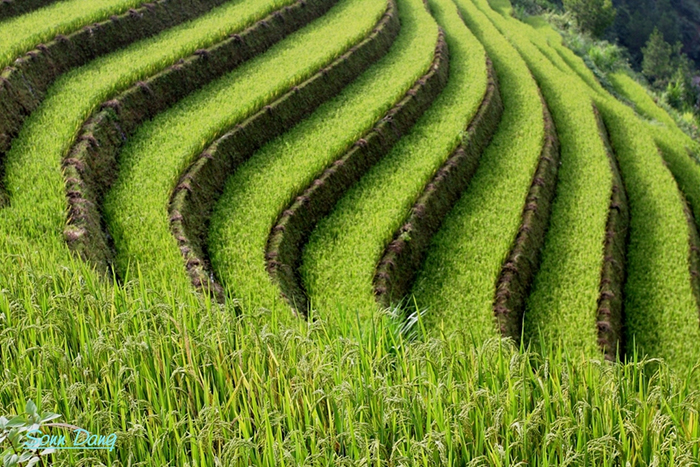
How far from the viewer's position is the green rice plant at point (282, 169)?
7.98 m

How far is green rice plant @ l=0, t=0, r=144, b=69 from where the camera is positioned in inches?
453

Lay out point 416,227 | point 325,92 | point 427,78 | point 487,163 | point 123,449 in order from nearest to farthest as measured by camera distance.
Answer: point 123,449, point 416,227, point 487,163, point 325,92, point 427,78

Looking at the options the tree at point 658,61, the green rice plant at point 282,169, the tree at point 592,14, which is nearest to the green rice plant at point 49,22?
the green rice plant at point 282,169

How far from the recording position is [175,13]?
1559 cm

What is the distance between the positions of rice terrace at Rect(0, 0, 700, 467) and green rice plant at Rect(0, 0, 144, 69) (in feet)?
0.27

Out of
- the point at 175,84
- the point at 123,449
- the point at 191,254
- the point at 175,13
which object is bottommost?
the point at 191,254

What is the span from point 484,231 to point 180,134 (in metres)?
5.22

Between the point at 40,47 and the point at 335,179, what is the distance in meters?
5.87

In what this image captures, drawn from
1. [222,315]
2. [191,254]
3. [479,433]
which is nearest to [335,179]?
[191,254]

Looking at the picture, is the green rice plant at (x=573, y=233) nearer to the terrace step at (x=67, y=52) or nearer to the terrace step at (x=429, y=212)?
the terrace step at (x=429, y=212)

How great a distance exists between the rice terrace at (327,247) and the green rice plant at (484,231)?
52mm

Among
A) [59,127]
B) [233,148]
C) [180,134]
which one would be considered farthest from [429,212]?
[59,127]

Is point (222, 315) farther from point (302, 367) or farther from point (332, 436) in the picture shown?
point (332, 436)

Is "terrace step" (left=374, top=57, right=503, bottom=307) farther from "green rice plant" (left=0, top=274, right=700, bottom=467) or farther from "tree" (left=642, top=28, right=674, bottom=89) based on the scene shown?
"tree" (left=642, top=28, right=674, bottom=89)
